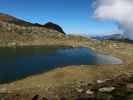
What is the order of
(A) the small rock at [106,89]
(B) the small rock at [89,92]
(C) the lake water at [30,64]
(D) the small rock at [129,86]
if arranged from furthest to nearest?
(C) the lake water at [30,64] < (D) the small rock at [129,86] < (A) the small rock at [106,89] < (B) the small rock at [89,92]

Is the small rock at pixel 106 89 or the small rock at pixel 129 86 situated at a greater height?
the small rock at pixel 129 86

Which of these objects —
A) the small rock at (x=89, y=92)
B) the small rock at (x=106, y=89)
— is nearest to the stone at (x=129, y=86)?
the small rock at (x=106, y=89)

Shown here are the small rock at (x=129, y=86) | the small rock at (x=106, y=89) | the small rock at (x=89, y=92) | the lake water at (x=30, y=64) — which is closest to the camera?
the small rock at (x=89, y=92)

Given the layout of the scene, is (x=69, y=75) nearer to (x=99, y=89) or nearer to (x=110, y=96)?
(x=99, y=89)

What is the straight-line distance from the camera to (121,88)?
4334cm

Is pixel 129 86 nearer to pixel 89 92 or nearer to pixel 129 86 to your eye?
pixel 129 86

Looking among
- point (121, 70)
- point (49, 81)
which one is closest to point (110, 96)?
point (49, 81)

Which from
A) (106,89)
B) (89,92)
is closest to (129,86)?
(106,89)

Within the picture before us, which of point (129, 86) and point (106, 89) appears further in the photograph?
point (129, 86)

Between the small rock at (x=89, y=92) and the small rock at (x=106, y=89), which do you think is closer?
the small rock at (x=89, y=92)

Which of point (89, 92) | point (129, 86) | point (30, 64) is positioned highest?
point (129, 86)

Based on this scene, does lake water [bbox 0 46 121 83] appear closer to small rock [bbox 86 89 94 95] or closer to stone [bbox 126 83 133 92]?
small rock [bbox 86 89 94 95]

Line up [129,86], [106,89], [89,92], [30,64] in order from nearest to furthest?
[89,92] < [106,89] < [129,86] < [30,64]

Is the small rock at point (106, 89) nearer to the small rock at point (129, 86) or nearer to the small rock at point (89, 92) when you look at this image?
the small rock at point (89, 92)
